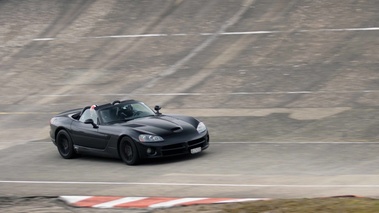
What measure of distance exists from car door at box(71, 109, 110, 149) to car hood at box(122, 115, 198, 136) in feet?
2.09

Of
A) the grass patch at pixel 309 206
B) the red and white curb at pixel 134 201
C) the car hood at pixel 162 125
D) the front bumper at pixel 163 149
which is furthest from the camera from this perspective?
the car hood at pixel 162 125

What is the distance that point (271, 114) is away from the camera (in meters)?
22.6

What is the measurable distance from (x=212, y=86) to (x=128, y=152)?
29.9 feet

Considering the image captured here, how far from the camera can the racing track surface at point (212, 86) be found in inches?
625

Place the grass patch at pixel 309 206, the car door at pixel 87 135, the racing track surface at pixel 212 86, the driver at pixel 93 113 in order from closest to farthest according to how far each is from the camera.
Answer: the grass patch at pixel 309 206
the racing track surface at pixel 212 86
the car door at pixel 87 135
the driver at pixel 93 113

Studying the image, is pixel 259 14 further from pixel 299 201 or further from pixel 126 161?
pixel 299 201

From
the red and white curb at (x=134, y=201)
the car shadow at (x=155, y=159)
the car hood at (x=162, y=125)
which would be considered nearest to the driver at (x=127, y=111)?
the car hood at (x=162, y=125)

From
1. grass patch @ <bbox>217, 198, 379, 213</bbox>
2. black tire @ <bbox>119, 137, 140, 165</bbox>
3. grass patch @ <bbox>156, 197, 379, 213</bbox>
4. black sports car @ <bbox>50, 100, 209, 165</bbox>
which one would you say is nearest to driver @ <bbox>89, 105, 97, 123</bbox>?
black sports car @ <bbox>50, 100, 209, 165</bbox>

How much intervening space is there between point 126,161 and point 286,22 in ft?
51.9

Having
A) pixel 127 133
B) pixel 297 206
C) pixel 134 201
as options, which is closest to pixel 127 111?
pixel 127 133

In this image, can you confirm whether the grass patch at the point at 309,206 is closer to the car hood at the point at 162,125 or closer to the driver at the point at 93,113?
the car hood at the point at 162,125

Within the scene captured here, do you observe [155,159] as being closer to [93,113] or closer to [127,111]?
[127,111]

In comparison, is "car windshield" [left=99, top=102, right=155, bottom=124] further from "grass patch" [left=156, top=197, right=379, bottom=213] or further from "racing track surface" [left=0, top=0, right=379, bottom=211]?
"grass patch" [left=156, top=197, right=379, bottom=213]

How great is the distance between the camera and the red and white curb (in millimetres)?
13070
